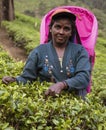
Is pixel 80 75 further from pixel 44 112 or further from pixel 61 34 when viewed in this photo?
pixel 44 112

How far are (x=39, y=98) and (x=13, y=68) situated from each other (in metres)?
1.53

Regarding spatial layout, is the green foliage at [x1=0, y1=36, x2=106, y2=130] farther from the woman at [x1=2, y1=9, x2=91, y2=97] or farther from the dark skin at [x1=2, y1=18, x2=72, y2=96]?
the dark skin at [x1=2, y1=18, x2=72, y2=96]

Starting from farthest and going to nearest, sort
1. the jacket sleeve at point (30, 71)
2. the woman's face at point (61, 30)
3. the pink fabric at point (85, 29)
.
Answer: the pink fabric at point (85, 29)
the woman's face at point (61, 30)
the jacket sleeve at point (30, 71)

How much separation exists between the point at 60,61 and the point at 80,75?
304mm

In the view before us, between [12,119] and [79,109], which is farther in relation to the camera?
[79,109]

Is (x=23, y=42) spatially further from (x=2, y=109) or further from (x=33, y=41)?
(x=2, y=109)

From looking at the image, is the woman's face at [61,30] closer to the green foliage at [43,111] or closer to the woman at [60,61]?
the woman at [60,61]

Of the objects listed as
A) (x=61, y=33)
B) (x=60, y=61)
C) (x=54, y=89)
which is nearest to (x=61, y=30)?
(x=61, y=33)

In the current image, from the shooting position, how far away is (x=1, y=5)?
19703 mm

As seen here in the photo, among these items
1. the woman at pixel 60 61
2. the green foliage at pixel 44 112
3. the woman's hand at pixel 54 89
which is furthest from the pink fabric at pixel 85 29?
the green foliage at pixel 44 112

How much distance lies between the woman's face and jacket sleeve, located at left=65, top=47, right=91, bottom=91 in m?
0.24

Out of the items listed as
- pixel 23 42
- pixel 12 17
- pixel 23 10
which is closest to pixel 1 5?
pixel 12 17

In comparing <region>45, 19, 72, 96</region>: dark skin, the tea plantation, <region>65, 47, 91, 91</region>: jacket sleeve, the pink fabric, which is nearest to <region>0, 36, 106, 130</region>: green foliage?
the tea plantation

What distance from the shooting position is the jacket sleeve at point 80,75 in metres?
3.32
